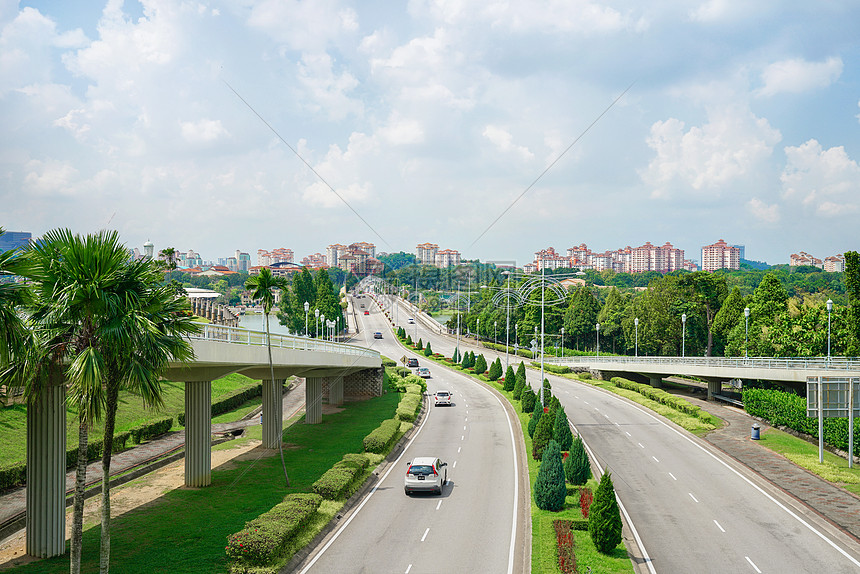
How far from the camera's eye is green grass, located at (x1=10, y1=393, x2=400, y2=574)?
19766 millimetres

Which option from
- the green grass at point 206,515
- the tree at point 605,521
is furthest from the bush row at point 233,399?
the tree at point 605,521

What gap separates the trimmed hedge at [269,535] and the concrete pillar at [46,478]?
523 centimetres

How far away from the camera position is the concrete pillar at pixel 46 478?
19.7 metres

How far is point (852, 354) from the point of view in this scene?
54.4 m

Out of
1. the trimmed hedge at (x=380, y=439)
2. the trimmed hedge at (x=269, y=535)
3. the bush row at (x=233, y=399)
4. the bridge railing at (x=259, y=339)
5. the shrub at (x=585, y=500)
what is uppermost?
the bridge railing at (x=259, y=339)

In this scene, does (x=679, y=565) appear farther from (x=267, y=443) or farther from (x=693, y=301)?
(x=693, y=301)

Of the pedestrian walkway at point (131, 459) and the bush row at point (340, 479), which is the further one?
the bush row at point (340, 479)

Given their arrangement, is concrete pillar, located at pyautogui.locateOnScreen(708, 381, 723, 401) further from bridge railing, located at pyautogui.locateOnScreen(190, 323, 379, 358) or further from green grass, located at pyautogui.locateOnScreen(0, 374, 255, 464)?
green grass, located at pyautogui.locateOnScreen(0, 374, 255, 464)

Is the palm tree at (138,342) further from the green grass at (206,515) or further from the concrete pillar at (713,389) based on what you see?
the concrete pillar at (713,389)

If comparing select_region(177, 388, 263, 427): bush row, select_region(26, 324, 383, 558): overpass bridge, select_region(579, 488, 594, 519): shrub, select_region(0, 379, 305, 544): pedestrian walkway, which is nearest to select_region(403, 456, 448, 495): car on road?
select_region(579, 488, 594, 519): shrub

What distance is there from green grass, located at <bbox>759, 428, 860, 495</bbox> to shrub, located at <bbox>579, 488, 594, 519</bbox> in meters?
13.4

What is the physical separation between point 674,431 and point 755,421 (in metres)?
8.18

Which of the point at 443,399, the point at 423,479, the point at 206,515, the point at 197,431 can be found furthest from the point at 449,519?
the point at 443,399

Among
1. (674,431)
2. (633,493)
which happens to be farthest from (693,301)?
(633,493)
